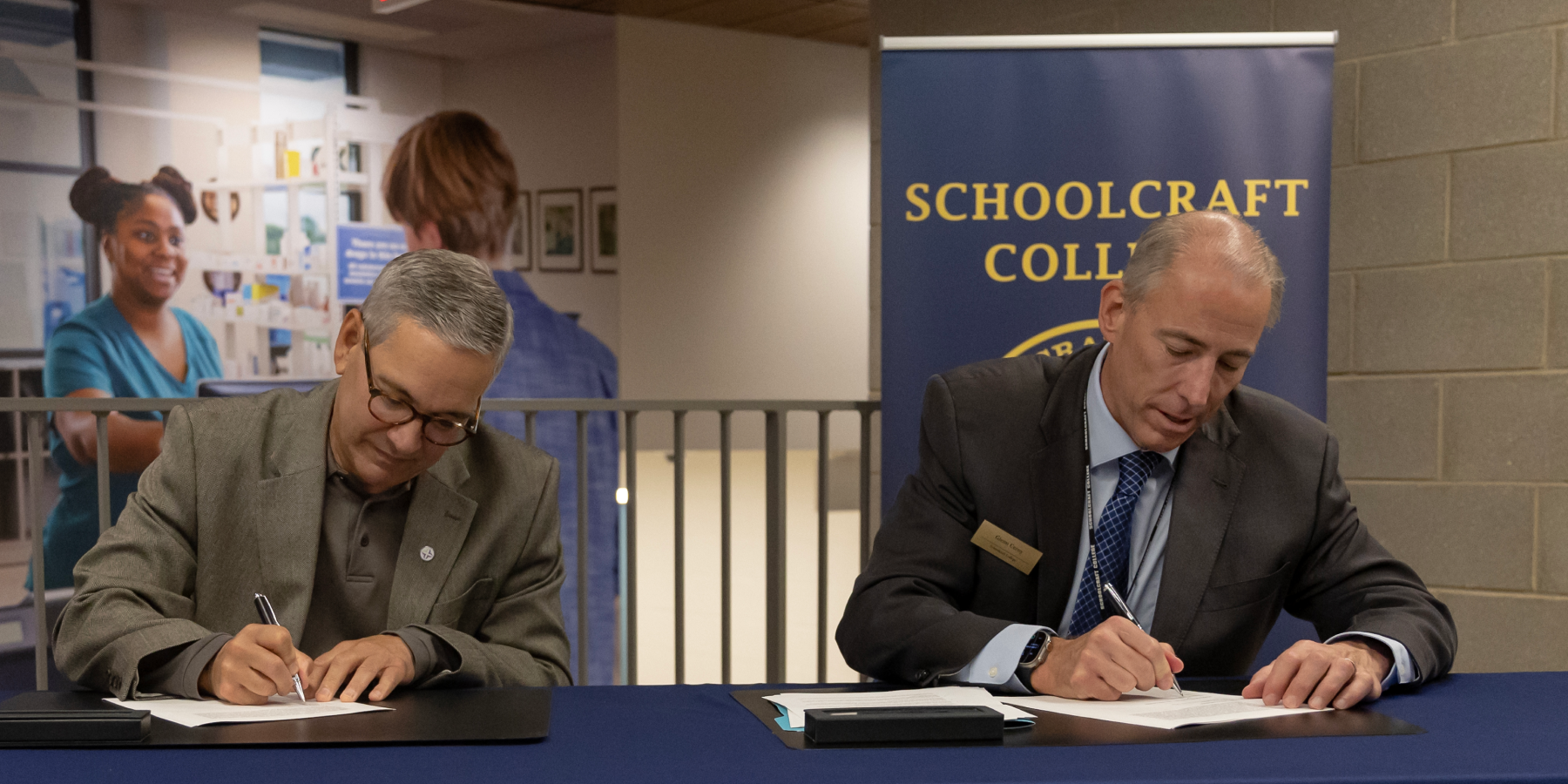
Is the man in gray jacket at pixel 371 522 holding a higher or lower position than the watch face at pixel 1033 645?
higher

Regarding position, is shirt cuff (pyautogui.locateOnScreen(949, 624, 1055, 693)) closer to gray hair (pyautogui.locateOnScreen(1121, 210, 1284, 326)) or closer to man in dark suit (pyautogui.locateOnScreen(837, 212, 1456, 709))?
man in dark suit (pyautogui.locateOnScreen(837, 212, 1456, 709))

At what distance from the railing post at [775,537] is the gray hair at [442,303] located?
144 centimetres

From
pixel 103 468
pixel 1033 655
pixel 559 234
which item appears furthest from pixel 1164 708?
pixel 559 234

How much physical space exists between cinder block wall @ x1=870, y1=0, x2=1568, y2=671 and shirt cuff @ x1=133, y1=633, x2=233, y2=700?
276 centimetres

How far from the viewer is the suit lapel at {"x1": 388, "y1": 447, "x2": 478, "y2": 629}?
4.90 ft

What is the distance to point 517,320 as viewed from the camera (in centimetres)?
506

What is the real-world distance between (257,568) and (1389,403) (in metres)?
2.67

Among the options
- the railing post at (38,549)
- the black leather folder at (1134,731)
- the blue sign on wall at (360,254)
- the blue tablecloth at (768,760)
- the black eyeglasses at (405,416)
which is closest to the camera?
the blue tablecloth at (768,760)

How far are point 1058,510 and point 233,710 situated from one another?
3.36 ft

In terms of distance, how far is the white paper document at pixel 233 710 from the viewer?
1.13 meters

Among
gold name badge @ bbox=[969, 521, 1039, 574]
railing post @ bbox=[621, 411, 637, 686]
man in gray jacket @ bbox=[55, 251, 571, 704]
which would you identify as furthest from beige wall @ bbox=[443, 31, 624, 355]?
gold name badge @ bbox=[969, 521, 1039, 574]

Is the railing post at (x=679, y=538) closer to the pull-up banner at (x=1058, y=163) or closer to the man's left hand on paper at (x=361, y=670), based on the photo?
the pull-up banner at (x=1058, y=163)

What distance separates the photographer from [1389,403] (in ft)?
9.91

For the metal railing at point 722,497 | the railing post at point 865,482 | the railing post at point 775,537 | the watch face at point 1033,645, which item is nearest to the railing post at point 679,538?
the metal railing at point 722,497
